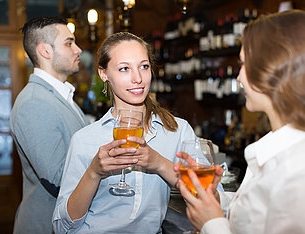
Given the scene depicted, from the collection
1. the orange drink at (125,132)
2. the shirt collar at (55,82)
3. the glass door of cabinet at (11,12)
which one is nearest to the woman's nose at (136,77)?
the orange drink at (125,132)

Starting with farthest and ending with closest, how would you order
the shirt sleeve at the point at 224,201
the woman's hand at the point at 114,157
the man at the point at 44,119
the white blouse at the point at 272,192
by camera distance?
1. the man at the point at 44,119
2. the shirt sleeve at the point at 224,201
3. the woman's hand at the point at 114,157
4. the white blouse at the point at 272,192

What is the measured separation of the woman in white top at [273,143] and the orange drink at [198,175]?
22 mm

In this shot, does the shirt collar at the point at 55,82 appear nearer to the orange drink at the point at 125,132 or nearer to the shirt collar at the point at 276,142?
the orange drink at the point at 125,132

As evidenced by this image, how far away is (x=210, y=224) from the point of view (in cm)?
134

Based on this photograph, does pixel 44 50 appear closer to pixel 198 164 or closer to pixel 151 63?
pixel 151 63

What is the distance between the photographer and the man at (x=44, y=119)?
93.2 inches

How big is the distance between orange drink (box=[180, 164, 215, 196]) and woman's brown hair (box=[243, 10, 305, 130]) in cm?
27

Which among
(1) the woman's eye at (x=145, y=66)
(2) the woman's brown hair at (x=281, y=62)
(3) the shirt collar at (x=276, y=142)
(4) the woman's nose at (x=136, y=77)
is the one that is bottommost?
(3) the shirt collar at (x=276, y=142)

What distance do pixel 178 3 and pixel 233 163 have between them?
239cm

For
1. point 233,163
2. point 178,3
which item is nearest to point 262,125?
point 233,163

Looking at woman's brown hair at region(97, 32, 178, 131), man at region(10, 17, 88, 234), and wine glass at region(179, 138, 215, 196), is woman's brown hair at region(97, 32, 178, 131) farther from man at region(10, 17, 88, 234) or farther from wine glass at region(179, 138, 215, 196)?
man at region(10, 17, 88, 234)

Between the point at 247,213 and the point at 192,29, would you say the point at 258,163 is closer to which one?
the point at 247,213

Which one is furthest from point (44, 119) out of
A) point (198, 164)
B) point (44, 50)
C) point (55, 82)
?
point (198, 164)

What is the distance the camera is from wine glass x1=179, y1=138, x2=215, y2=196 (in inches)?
54.3
